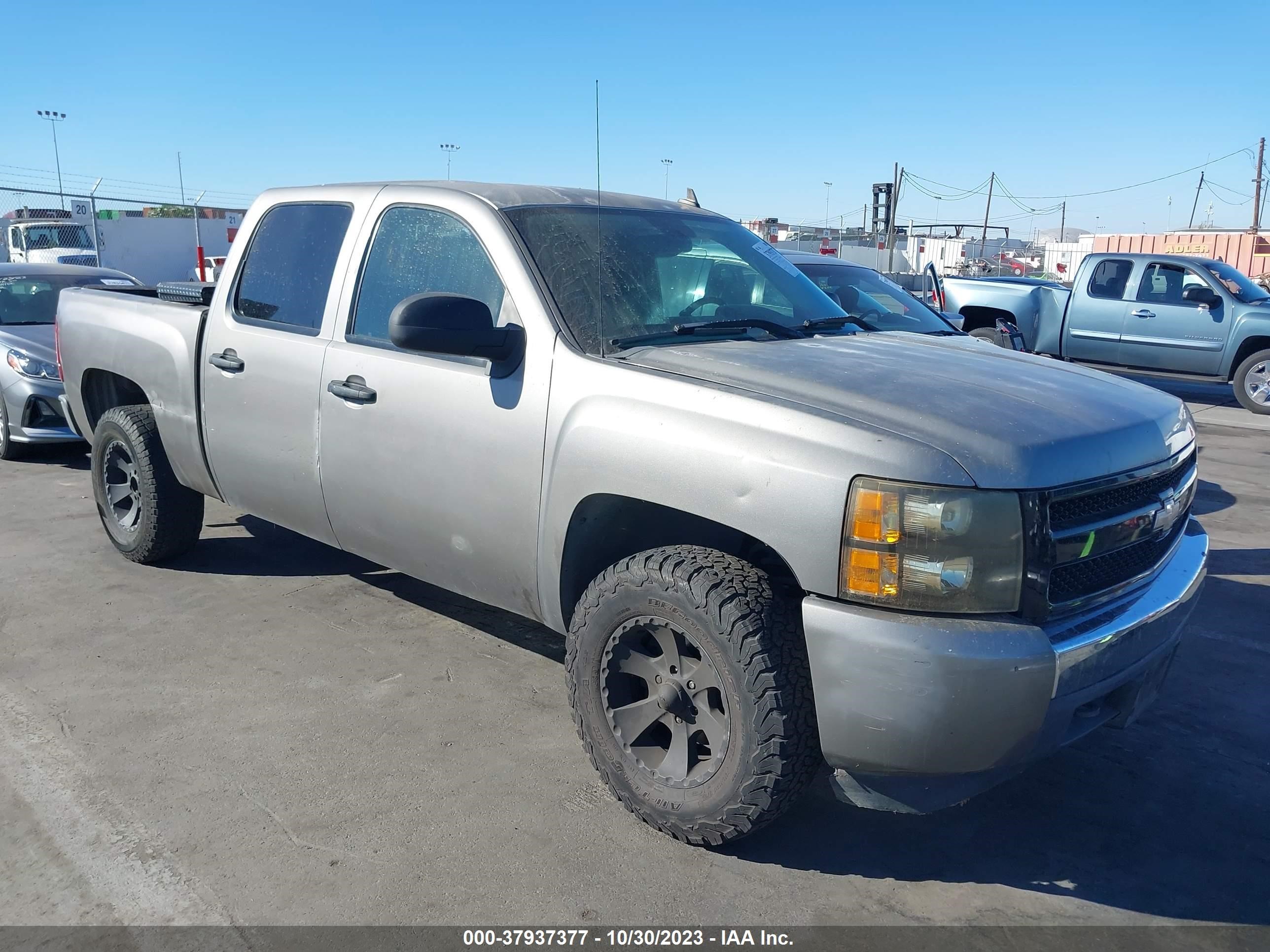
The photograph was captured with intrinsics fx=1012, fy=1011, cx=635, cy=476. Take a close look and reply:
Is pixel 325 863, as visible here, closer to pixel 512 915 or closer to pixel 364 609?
pixel 512 915

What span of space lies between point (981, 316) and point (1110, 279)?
166cm

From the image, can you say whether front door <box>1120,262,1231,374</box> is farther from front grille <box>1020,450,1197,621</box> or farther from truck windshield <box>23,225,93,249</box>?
truck windshield <box>23,225,93,249</box>

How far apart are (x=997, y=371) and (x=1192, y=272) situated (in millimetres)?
11356

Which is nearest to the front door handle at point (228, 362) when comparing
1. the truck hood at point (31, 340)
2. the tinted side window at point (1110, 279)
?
the truck hood at point (31, 340)

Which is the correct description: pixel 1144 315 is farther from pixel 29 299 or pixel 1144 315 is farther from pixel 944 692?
pixel 29 299

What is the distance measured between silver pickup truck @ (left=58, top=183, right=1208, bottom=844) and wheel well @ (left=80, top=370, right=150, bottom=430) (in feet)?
4.64

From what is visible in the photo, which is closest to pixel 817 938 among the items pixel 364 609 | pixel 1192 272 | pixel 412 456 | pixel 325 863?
pixel 325 863

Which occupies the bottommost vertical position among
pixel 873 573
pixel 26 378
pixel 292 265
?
pixel 26 378

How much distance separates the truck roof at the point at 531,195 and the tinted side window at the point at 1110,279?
10686 millimetres

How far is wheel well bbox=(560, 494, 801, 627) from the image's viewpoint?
294 centimetres

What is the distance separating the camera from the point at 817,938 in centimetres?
254

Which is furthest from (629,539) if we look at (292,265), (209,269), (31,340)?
(209,269)

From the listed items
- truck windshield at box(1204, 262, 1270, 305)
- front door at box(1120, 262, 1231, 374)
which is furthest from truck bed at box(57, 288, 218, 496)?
truck windshield at box(1204, 262, 1270, 305)

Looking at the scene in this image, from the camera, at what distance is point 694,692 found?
2840mm
